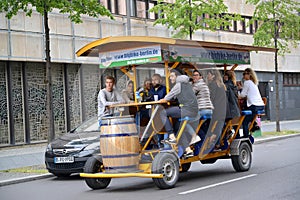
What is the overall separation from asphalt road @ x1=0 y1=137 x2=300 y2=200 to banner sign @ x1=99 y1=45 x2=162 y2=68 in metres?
2.48

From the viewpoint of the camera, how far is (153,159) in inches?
442

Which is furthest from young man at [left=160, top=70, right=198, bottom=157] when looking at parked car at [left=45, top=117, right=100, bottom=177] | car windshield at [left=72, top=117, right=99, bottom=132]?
car windshield at [left=72, top=117, right=99, bottom=132]

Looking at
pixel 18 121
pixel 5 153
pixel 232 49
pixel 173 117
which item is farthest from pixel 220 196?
pixel 18 121

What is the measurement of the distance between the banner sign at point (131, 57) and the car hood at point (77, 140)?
2.46 m

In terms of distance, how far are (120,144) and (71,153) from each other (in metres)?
3.20

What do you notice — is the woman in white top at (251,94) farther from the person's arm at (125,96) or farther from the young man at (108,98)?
the young man at (108,98)

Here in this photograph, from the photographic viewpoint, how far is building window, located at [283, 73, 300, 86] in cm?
4139

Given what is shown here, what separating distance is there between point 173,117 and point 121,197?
6.52 feet

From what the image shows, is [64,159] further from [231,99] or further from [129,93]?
[231,99]

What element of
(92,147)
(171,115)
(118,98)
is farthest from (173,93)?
(92,147)

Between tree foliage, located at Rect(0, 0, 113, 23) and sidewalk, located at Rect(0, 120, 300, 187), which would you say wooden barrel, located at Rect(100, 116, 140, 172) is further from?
tree foliage, located at Rect(0, 0, 113, 23)

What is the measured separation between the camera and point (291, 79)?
138ft

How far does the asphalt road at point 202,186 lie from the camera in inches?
409

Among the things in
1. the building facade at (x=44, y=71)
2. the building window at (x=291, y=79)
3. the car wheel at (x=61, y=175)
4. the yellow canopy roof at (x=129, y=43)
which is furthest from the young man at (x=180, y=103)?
the building window at (x=291, y=79)
